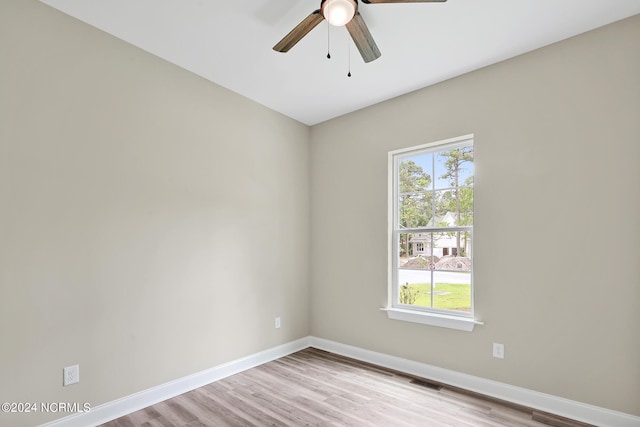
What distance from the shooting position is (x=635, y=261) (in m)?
2.13

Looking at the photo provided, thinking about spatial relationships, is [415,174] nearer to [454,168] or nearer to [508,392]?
[454,168]

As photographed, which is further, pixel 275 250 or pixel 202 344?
pixel 275 250

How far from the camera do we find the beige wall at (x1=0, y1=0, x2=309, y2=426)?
6.61ft

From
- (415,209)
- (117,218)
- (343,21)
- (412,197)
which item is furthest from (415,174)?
(117,218)

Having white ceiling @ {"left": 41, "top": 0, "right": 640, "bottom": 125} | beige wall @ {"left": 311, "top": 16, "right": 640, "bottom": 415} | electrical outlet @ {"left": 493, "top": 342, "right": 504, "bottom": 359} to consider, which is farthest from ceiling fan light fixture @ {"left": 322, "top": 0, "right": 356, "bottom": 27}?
electrical outlet @ {"left": 493, "top": 342, "right": 504, "bottom": 359}

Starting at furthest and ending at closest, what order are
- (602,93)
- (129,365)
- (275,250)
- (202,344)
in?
(275,250) → (202,344) → (129,365) → (602,93)

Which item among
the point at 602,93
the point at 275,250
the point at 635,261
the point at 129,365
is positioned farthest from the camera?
the point at 275,250

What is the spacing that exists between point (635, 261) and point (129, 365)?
11.8 feet

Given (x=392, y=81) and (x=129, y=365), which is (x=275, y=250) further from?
(x=392, y=81)

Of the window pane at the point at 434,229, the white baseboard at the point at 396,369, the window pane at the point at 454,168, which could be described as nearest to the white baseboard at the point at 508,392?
the white baseboard at the point at 396,369

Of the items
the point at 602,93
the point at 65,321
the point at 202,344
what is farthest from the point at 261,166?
the point at 602,93

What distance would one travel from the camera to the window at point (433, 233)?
116 inches

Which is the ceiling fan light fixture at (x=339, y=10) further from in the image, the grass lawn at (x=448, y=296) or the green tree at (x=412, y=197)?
the grass lawn at (x=448, y=296)

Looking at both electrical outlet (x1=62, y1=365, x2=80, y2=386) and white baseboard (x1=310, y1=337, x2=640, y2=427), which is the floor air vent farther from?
electrical outlet (x1=62, y1=365, x2=80, y2=386)
